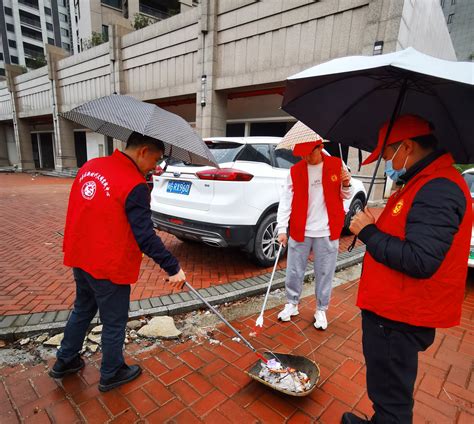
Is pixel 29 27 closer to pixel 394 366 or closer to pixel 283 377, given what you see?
pixel 283 377

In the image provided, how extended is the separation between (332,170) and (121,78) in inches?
631

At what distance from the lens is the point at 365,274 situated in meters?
1.51

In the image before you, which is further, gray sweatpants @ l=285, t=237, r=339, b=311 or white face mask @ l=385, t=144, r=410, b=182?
gray sweatpants @ l=285, t=237, r=339, b=311

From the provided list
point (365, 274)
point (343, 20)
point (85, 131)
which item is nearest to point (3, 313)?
point (365, 274)

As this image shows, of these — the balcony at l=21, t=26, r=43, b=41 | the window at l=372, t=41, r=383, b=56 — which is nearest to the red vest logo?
the window at l=372, t=41, r=383, b=56

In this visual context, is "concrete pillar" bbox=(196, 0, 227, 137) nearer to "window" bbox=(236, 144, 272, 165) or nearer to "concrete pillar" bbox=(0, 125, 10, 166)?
"window" bbox=(236, 144, 272, 165)

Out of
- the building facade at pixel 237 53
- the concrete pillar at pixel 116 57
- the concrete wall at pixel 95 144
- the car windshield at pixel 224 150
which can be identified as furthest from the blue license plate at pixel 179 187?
the concrete wall at pixel 95 144

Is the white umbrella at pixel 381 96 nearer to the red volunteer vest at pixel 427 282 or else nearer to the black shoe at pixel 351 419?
the red volunteer vest at pixel 427 282

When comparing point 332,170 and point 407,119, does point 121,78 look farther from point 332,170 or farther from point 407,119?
point 407,119

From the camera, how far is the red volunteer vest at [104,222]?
1.67m

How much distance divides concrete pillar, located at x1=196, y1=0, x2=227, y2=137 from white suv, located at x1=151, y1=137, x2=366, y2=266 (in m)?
8.11

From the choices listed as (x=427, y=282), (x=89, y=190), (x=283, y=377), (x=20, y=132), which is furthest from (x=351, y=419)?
(x=20, y=132)

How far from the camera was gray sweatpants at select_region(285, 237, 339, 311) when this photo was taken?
→ 276 centimetres

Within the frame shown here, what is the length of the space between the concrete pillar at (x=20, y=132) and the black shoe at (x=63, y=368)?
2812cm
